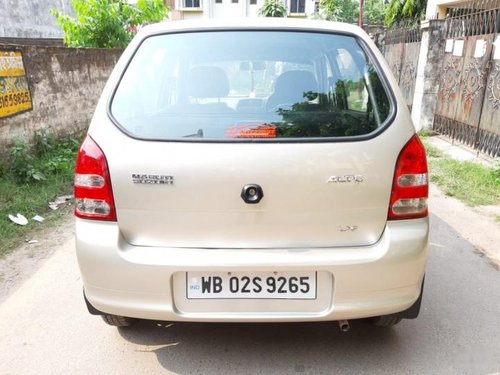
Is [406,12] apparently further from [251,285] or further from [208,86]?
[251,285]

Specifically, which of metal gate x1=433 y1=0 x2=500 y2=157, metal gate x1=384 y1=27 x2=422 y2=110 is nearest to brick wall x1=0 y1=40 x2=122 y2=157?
metal gate x1=384 y1=27 x2=422 y2=110

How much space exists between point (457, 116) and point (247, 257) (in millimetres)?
6917

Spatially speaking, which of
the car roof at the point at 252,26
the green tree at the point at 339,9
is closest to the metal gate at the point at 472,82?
the car roof at the point at 252,26

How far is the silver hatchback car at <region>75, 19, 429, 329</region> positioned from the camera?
1940 mm

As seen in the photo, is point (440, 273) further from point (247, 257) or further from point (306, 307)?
point (247, 257)

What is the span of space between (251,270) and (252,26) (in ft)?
4.08

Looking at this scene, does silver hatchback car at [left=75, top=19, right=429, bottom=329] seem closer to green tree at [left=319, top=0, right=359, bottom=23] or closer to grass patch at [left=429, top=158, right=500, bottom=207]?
grass patch at [left=429, top=158, right=500, bottom=207]

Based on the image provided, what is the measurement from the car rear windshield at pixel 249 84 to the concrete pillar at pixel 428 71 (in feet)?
22.6

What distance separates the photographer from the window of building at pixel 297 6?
1587 inches

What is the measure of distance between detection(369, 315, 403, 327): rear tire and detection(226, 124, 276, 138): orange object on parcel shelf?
112 centimetres

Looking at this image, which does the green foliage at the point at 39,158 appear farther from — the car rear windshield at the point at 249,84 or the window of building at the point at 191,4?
the window of building at the point at 191,4

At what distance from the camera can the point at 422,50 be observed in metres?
8.70

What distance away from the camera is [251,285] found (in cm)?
200

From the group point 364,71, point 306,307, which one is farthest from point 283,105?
point 306,307
